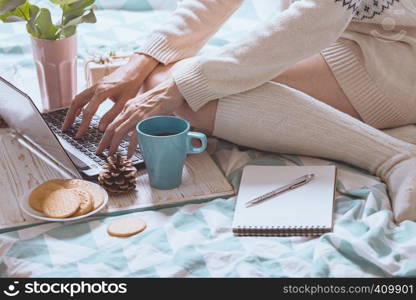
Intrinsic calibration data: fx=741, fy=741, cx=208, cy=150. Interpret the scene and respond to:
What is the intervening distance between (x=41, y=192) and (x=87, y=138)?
212 mm

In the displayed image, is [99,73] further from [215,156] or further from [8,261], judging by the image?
[8,261]

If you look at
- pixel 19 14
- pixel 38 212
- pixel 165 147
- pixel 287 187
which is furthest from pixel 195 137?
pixel 19 14

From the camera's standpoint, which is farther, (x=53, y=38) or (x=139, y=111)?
(x=53, y=38)

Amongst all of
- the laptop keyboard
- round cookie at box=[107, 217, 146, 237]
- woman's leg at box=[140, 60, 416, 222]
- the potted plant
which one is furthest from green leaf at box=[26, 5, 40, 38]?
round cookie at box=[107, 217, 146, 237]

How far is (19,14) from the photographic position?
1.51m

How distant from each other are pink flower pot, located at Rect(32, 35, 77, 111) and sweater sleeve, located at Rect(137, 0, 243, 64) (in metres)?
0.15

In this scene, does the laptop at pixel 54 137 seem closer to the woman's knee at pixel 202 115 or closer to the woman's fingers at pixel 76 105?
the woman's fingers at pixel 76 105

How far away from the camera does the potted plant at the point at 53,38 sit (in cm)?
150

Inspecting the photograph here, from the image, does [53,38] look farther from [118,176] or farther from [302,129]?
[302,129]

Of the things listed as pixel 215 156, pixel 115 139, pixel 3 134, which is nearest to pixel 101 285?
pixel 115 139

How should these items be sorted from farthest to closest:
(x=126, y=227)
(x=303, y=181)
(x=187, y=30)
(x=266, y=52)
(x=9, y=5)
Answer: (x=187, y=30) < (x=9, y=5) < (x=266, y=52) < (x=303, y=181) < (x=126, y=227)

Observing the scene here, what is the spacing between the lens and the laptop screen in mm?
1253

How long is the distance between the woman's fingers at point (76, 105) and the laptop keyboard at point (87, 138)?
14 millimetres

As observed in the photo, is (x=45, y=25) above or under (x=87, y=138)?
above
